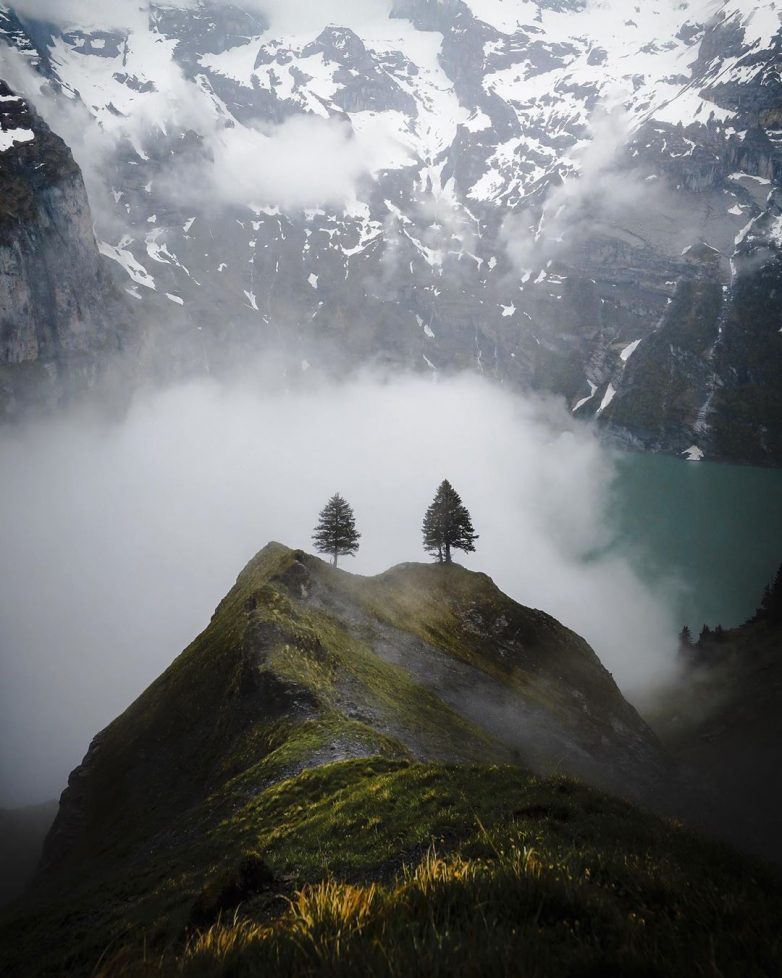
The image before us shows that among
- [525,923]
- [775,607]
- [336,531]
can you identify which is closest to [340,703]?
[525,923]

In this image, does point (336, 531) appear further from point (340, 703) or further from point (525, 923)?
point (525, 923)

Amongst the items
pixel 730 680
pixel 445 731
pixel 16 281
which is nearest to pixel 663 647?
pixel 730 680

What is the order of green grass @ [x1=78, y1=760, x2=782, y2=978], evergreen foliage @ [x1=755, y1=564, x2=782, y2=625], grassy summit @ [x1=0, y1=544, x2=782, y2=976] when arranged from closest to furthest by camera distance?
green grass @ [x1=78, y1=760, x2=782, y2=978] → grassy summit @ [x1=0, y1=544, x2=782, y2=976] → evergreen foliage @ [x1=755, y1=564, x2=782, y2=625]

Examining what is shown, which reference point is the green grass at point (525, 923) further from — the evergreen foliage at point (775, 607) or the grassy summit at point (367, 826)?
the evergreen foliage at point (775, 607)

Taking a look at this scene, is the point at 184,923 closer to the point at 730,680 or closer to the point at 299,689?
the point at 299,689

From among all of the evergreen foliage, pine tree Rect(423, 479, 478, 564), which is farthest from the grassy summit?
the evergreen foliage

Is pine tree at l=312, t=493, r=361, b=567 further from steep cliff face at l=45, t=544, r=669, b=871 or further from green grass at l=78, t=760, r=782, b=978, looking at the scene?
green grass at l=78, t=760, r=782, b=978
